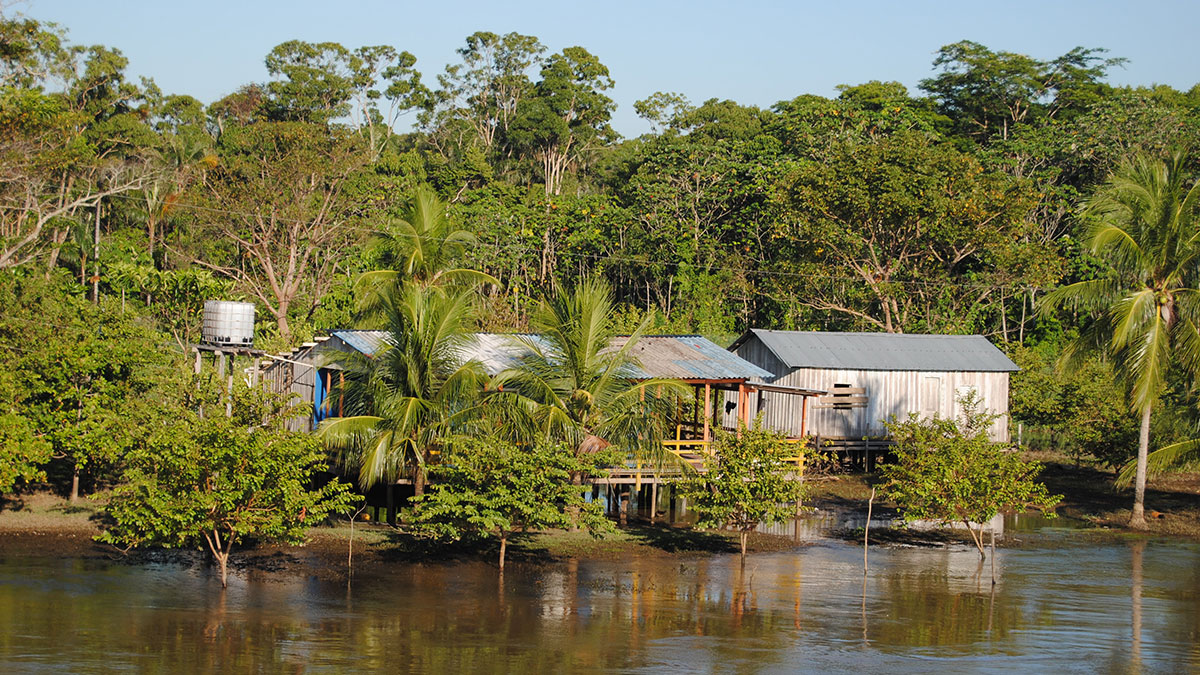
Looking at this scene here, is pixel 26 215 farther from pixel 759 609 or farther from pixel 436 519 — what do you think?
pixel 759 609

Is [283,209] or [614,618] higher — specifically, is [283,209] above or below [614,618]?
above

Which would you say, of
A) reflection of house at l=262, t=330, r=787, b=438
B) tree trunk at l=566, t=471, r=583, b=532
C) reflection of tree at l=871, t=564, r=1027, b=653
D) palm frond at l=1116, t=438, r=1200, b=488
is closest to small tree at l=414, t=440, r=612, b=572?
tree trunk at l=566, t=471, r=583, b=532

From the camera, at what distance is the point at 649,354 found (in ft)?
87.3

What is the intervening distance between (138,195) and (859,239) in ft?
102

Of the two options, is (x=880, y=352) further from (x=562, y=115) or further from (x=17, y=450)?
(x=562, y=115)

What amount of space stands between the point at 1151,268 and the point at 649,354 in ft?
38.9

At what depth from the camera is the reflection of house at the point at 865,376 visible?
35.1 meters

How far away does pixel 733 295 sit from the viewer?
49.2m

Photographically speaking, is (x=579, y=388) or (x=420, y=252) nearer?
(x=579, y=388)

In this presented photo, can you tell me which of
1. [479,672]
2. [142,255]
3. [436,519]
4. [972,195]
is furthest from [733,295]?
[479,672]

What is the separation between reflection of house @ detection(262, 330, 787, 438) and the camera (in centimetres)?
2448

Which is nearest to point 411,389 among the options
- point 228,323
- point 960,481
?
point 228,323

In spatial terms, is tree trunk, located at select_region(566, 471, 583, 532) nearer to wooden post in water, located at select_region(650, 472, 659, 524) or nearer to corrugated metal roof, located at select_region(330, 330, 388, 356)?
wooden post in water, located at select_region(650, 472, 659, 524)

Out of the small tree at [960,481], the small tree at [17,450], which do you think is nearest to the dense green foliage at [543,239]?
the small tree at [17,450]
